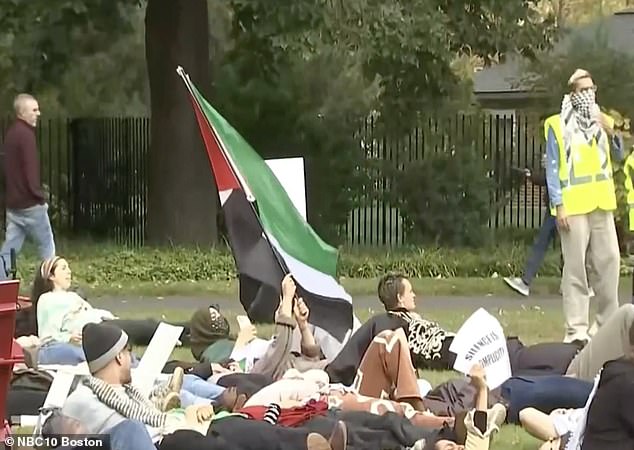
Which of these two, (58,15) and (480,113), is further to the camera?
(480,113)

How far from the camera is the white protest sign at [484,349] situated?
25.2 ft

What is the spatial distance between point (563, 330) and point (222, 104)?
A: 33.1 ft

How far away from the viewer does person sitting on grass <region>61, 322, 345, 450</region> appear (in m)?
6.21

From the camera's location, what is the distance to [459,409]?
24.6 ft

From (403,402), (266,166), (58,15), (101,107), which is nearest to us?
(403,402)

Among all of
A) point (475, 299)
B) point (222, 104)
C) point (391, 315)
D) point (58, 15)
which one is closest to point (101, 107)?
point (222, 104)

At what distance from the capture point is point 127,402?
632cm

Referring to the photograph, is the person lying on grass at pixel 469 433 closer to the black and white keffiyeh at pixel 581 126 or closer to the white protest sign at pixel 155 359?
the white protest sign at pixel 155 359

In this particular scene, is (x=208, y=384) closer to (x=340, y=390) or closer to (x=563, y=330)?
(x=340, y=390)

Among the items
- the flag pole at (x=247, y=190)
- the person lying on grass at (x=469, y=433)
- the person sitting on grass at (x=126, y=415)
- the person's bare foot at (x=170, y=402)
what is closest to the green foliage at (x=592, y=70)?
the flag pole at (x=247, y=190)

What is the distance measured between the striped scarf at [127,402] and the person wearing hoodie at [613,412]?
6.48 ft

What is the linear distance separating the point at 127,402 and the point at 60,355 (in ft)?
8.66

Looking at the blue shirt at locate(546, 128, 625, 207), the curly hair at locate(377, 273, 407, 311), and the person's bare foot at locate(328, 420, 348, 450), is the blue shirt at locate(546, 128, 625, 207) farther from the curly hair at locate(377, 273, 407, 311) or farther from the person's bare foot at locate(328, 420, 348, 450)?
the person's bare foot at locate(328, 420, 348, 450)

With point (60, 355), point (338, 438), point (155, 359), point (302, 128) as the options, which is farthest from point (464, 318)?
Answer: point (302, 128)
